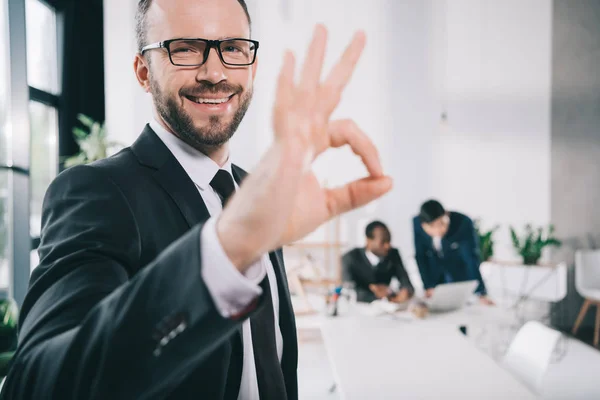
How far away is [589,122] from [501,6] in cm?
197

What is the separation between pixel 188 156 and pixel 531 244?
5.29m

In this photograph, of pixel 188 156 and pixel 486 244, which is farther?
pixel 486 244

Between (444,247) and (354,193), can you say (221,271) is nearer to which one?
(354,193)

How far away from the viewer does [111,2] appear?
557 centimetres

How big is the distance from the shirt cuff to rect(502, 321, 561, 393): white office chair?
7.47 feet

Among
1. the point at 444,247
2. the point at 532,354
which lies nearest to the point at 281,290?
the point at 532,354

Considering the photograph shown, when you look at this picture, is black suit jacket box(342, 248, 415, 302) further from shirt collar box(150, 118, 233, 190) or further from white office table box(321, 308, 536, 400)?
shirt collar box(150, 118, 233, 190)

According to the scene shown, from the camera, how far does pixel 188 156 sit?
0.86 metres

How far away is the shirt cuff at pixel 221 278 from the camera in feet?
1.32

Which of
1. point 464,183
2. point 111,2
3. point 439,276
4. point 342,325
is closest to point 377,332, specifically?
point 342,325

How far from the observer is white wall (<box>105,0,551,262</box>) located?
5.55 meters

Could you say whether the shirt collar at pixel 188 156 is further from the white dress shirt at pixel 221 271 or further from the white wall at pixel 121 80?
the white wall at pixel 121 80

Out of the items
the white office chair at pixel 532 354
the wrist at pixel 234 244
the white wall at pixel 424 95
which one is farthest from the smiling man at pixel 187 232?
the white wall at pixel 424 95

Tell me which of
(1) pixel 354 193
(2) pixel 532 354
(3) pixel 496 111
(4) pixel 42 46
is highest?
(4) pixel 42 46
